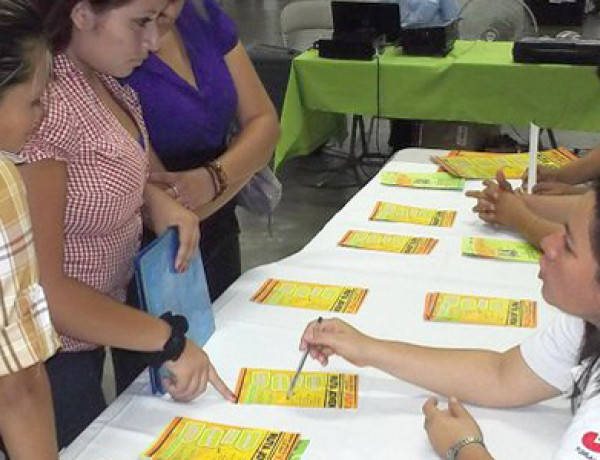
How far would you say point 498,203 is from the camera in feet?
5.96

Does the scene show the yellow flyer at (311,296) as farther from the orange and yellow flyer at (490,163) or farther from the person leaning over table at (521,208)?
the orange and yellow flyer at (490,163)

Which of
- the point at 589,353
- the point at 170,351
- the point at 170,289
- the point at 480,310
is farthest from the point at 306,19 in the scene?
the point at 589,353

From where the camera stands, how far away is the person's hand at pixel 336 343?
1.26 meters

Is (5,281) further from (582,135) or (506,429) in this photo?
(582,135)

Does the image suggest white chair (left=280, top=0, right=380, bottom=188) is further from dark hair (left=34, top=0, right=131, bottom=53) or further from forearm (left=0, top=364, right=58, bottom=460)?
forearm (left=0, top=364, right=58, bottom=460)

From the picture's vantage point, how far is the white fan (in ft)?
14.9

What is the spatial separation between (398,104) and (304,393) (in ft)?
8.81

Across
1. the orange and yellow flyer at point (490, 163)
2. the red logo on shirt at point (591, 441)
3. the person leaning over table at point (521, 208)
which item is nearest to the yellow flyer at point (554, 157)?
the orange and yellow flyer at point (490, 163)

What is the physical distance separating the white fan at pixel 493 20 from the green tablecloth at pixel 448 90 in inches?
25.6

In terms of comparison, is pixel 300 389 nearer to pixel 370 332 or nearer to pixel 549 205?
pixel 370 332

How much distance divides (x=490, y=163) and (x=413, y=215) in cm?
45

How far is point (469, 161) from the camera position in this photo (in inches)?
89.0

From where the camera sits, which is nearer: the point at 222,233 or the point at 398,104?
the point at 222,233

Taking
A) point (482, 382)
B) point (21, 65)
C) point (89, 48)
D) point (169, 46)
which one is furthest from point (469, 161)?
point (21, 65)
